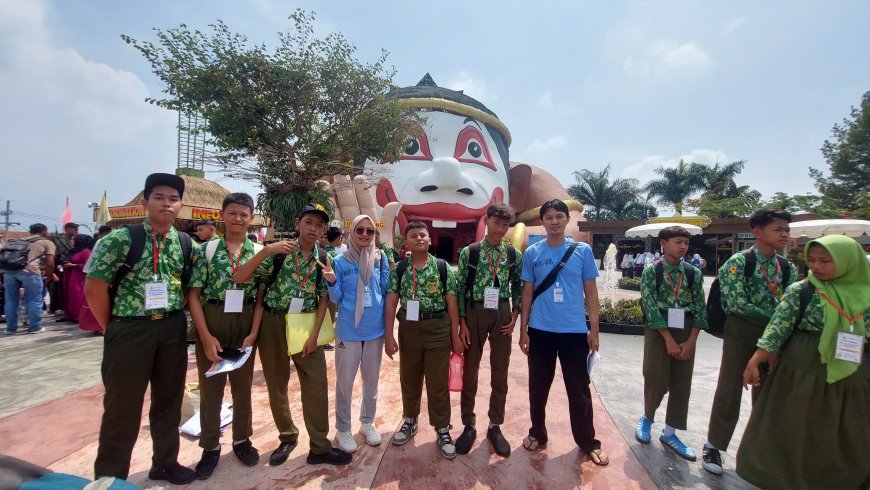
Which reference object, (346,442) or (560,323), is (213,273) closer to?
(346,442)

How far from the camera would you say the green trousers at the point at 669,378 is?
2609mm

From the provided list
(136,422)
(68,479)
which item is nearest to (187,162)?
(136,422)

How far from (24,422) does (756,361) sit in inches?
193

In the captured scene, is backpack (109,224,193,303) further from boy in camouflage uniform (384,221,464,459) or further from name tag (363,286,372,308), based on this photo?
boy in camouflage uniform (384,221,464,459)

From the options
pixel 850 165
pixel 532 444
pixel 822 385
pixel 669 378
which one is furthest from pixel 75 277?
pixel 850 165

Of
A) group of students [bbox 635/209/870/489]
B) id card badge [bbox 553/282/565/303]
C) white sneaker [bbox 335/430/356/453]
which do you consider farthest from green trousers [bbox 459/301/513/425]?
group of students [bbox 635/209/870/489]

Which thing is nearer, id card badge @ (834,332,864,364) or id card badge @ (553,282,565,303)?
id card badge @ (834,332,864,364)

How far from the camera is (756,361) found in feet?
7.02

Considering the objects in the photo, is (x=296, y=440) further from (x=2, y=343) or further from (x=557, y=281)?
(x=2, y=343)

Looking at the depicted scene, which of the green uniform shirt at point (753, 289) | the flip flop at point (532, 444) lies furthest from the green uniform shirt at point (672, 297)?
the flip flop at point (532, 444)

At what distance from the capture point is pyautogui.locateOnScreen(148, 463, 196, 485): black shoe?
6.93 ft

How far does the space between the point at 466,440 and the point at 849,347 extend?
2.11 metres

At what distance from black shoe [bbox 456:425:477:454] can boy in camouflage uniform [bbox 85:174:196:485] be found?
1573mm

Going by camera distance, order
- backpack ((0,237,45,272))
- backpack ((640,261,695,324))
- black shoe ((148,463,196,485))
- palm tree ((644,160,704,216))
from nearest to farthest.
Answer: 1. black shoe ((148,463,196,485))
2. backpack ((640,261,695,324))
3. backpack ((0,237,45,272))
4. palm tree ((644,160,704,216))
